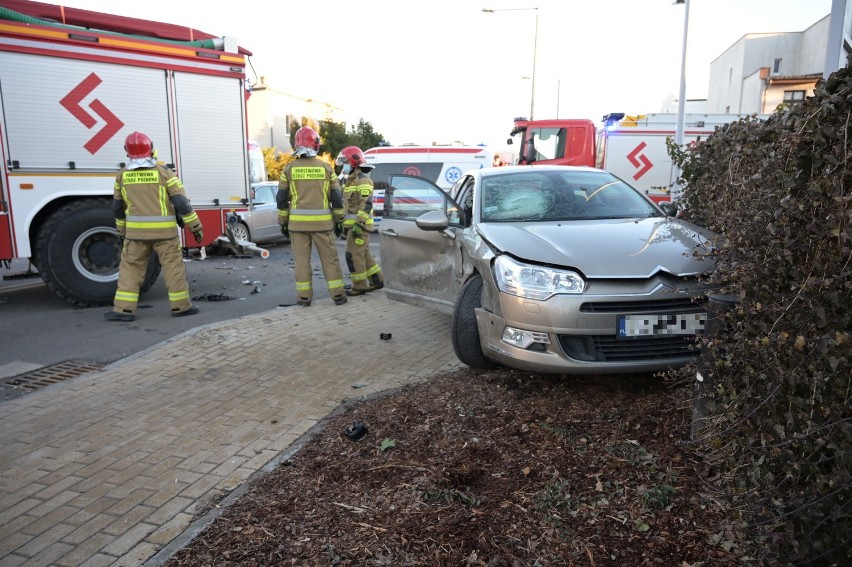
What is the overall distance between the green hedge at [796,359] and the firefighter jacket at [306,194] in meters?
5.77

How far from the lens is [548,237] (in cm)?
414

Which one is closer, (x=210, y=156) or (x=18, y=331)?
(x=18, y=331)

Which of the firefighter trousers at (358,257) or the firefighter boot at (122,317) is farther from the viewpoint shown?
the firefighter trousers at (358,257)

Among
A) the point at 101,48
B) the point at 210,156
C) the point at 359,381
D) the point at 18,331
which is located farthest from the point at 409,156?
the point at 359,381

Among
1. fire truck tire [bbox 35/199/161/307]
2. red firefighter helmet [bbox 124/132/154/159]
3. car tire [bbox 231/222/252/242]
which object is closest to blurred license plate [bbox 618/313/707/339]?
red firefighter helmet [bbox 124/132/154/159]

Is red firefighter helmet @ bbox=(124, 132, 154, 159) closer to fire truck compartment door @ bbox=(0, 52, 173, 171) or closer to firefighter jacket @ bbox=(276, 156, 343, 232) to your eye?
fire truck compartment door @ bbox=(0, 52, 173, 171)

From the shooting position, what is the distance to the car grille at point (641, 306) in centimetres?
357

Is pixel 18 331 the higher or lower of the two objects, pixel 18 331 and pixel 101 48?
the lower

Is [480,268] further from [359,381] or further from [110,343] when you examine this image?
[110,343]

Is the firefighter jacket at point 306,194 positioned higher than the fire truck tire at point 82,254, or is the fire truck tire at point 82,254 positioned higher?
the firefighter jacket at point 306,194

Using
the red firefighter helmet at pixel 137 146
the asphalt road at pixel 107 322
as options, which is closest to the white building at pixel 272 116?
the asphalt road at pixel 107 322

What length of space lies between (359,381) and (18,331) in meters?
4.37

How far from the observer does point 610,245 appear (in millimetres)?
3955

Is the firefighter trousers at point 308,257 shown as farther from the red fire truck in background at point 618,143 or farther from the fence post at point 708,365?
the red fire truck in background at point 618,143
